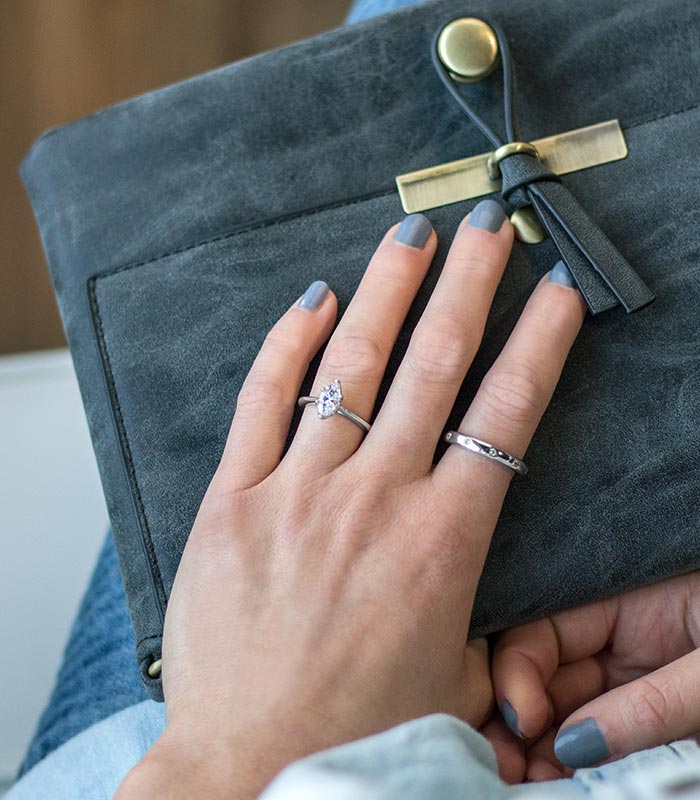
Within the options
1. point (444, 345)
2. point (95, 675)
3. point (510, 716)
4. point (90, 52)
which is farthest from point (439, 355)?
point (90, 52)

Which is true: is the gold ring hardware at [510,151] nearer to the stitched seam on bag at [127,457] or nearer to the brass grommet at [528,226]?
the brass grommet at [528,226]

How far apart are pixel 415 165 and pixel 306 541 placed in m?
0.33

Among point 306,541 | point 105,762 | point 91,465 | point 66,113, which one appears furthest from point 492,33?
point 66,113

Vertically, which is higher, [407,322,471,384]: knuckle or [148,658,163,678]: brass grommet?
[407,322,471,384]: knuckle

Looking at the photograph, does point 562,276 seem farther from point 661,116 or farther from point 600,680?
point 600,680

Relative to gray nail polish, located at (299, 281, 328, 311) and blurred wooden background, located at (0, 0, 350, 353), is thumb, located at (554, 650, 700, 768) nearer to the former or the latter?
gray nail polish, located at (299, 281, 328, 311)

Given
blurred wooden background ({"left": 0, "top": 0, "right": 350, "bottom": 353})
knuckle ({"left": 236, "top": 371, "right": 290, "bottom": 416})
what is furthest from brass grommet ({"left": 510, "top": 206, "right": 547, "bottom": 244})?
blurred wooden background ({"left": 0, "top": 0, "right": 350, "bottom": 353})

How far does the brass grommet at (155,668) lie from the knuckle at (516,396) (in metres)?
0.31

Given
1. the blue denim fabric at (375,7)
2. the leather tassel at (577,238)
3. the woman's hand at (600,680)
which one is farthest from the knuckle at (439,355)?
the blue denim fabric at (375,7)

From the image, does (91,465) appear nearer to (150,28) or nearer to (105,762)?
(105,762)

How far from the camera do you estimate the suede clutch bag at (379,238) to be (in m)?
0.62

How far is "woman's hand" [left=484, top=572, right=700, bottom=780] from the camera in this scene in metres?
0.55

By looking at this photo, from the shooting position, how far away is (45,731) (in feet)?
2.80

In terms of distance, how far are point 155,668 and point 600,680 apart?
0.35m
